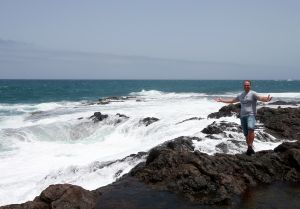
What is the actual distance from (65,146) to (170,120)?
16.7 feet

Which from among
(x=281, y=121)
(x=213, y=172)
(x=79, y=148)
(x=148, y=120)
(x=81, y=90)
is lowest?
(x=81, y=90)

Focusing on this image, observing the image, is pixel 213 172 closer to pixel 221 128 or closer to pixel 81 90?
pixel 221 128

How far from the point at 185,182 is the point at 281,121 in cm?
785

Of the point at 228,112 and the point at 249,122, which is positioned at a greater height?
the point at 249,122

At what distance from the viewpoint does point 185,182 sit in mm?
8797

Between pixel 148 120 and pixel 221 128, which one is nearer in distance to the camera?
pixel 221 128

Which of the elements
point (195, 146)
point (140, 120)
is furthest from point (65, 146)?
point (195, 146)

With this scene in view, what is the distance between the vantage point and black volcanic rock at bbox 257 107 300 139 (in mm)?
14422

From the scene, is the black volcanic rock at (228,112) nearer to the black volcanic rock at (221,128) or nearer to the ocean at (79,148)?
the ocean at (79,148)

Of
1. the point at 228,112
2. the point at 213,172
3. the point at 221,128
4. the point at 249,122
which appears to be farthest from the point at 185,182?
the point at 228,112

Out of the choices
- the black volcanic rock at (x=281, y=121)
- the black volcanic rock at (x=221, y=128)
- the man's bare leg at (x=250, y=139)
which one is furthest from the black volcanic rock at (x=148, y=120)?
the man's bare leg at (x=250, y=139)

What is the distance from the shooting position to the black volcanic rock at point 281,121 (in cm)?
1442

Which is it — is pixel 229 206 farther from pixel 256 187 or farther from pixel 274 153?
pixel 274 153

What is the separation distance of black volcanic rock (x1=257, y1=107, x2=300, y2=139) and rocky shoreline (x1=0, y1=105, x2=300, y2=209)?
3650 mm
